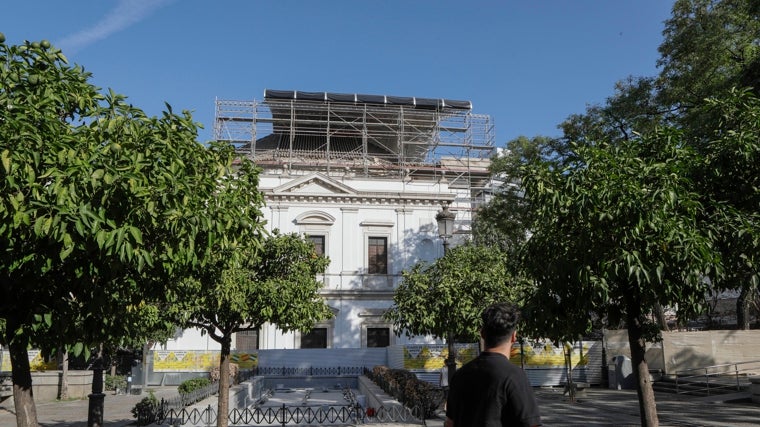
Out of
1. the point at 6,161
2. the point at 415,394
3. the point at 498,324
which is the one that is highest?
the point at 6,161

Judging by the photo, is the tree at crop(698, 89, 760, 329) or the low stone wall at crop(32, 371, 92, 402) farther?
the low stone wall at crop(32, 371, 92, 402)

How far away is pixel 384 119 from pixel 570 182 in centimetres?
3475

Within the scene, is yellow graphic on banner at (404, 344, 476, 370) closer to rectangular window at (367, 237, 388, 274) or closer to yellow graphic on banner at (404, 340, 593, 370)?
yellow graphic on banner at (404, 340, 593, 370)

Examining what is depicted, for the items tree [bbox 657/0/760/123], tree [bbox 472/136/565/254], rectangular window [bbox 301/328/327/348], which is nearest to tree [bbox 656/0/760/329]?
tree [bbox 657/0/760/123]

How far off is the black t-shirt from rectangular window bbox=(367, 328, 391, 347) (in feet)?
103

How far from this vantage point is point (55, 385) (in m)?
23.8

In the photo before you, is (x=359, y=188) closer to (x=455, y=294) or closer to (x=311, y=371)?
(x=311, y=371)

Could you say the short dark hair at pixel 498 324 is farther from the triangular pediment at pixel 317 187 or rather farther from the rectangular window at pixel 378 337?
the triangular pediment at pixel 317 187

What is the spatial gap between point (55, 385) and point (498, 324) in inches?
966

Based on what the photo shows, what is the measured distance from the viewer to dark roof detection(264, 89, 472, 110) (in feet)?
133

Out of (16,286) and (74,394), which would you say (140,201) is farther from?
(74,394)

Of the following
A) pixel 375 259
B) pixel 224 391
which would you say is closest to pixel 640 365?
pixel 224 391

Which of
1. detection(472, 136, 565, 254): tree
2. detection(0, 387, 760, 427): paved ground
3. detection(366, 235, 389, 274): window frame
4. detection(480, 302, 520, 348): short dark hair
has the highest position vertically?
detection(472, 136, 565, 254): tree

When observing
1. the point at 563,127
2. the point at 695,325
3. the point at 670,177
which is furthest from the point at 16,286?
the point at 695,325
